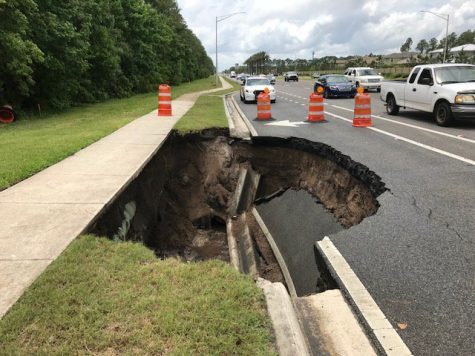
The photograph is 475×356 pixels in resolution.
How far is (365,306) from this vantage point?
10.9 ft

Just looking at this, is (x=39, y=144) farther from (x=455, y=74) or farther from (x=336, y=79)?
(x=336, y=79)

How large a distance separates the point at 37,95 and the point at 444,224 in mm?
→ 18609

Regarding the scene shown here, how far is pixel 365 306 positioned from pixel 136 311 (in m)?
1.82

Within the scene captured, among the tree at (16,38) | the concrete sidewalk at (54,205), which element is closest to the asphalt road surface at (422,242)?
the concrete sidewalk at (54,205)

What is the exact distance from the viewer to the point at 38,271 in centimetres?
354

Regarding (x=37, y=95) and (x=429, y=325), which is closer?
(x=429, y=325)

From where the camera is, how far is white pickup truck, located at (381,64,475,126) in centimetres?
1198

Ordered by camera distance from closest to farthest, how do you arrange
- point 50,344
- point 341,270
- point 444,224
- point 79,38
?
point 50,344, point 341,270, point 444,224, point 79,38

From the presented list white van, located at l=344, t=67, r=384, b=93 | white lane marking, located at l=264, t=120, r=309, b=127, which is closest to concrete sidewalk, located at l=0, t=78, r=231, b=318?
white lane marking, located at l=264, t=120, r=309, b=127

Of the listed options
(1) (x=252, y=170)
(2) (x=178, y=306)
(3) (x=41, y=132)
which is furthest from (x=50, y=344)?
(3) (x=41, y=132)

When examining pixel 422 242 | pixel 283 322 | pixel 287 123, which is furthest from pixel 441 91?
pixel 283 322

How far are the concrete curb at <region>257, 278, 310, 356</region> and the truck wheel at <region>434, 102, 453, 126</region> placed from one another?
1112 centimetres

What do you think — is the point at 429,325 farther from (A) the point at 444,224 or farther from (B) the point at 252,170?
(B) the point at 252,170

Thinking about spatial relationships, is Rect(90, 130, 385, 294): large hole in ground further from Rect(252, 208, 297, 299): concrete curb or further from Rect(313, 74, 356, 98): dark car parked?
Rect(313, 74, 356, 98): dark car parked
